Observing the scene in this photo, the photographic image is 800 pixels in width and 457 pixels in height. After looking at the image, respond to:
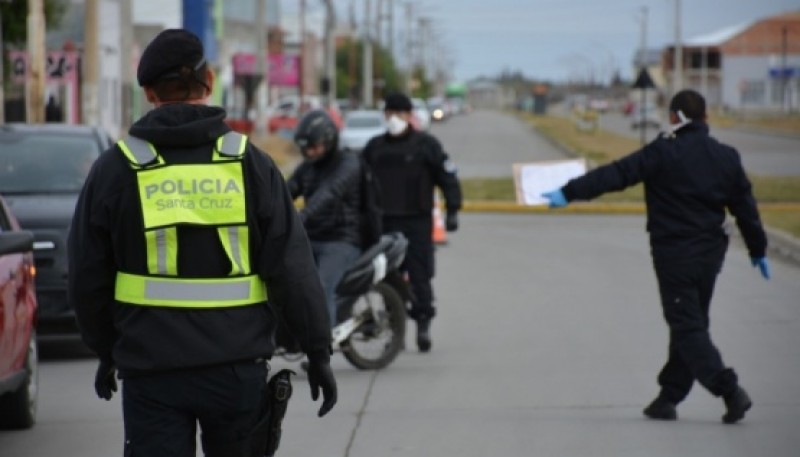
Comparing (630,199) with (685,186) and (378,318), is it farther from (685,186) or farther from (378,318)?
(685,186)

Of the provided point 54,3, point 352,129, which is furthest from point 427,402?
point 352,129

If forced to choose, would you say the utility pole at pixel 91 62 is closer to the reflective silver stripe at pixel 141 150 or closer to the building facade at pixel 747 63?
the reflective silver stripe at pixel 141 150

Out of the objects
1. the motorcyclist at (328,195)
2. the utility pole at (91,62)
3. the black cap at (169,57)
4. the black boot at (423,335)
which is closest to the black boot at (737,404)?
the motorcyclist at (328,195)

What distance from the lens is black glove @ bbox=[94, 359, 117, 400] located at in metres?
5.17

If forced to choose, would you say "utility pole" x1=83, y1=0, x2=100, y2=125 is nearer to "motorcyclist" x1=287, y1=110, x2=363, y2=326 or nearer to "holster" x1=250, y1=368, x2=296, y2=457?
"motorcyclist" x1=287, y1=110, x2=363, y2=326

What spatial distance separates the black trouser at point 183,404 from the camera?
4.89 meters

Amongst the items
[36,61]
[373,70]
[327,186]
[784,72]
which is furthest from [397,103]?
[373,70]

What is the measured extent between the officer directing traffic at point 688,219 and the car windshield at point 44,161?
17.7 feet

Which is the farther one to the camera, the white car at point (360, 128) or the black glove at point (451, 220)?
the white car at point (360, 128)

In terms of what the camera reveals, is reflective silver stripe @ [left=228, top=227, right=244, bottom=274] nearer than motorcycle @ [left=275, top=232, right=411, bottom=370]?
Yes

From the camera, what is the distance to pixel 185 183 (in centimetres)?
488

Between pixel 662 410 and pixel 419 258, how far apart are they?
369 cm

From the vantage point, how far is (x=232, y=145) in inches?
195

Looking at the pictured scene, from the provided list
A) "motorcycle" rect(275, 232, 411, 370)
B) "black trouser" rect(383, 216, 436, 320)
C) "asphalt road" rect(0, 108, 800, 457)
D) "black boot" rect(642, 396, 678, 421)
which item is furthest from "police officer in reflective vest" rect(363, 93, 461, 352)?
"black boot" rect(642, 396, 678, 421)
